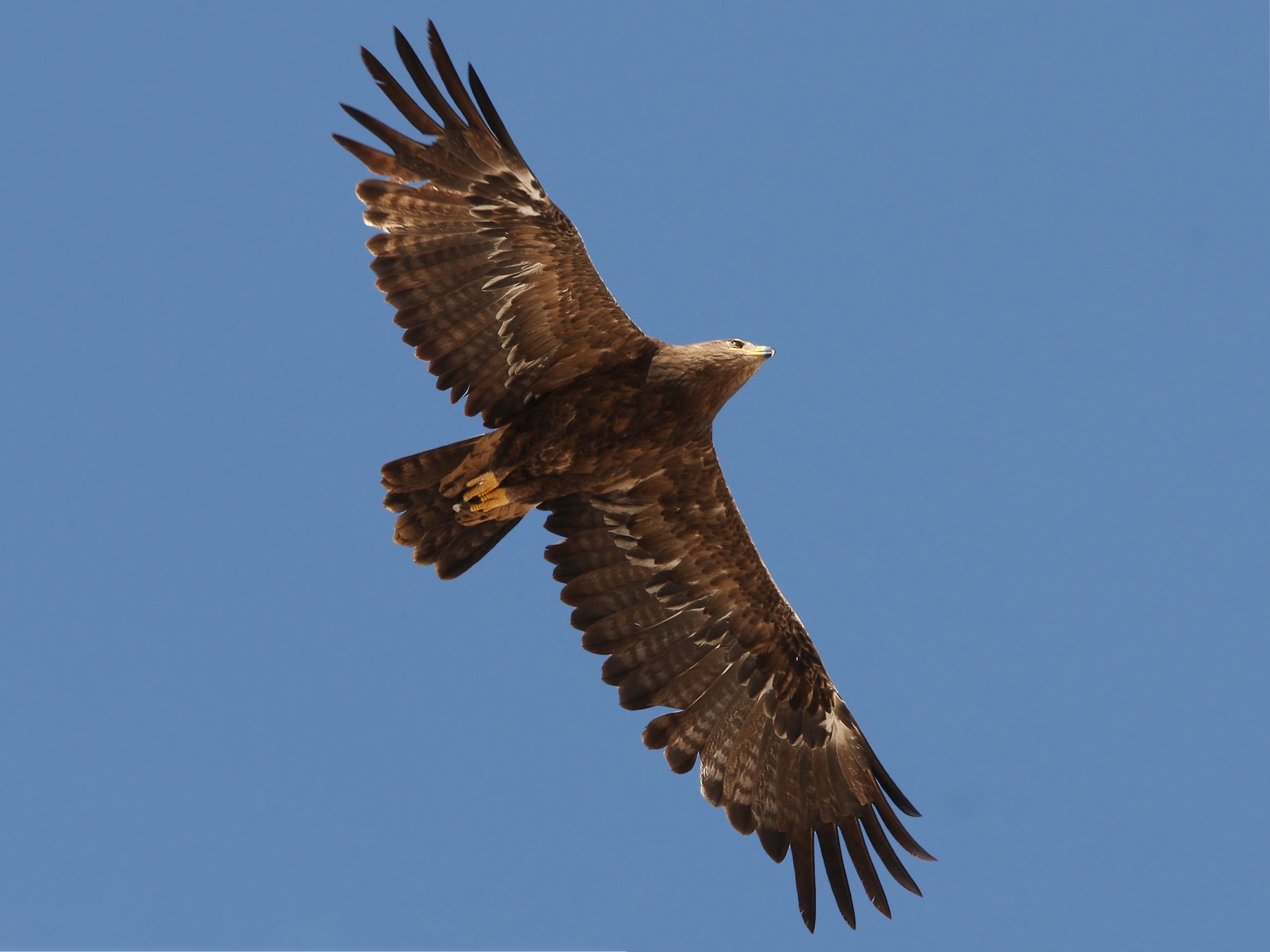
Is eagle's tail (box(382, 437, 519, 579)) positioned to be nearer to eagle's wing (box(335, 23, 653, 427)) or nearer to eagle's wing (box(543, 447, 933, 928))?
eagle's wing (box(335, 23, 653, 427))

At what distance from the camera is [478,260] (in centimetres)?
1205

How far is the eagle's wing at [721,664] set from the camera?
13195 millimetres

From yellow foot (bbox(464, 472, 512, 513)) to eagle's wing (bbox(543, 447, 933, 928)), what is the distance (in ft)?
3.42

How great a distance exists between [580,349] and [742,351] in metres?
1.22

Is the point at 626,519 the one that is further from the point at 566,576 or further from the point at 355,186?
the point at 355,186

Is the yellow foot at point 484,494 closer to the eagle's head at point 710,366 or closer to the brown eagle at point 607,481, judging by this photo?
the brown eagle at point 607,481

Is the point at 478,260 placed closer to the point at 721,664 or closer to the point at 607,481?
the point at 607,481

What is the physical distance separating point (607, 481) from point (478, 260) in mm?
2129

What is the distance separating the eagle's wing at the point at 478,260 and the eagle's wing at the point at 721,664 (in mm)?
1376

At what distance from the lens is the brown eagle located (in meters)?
11.9

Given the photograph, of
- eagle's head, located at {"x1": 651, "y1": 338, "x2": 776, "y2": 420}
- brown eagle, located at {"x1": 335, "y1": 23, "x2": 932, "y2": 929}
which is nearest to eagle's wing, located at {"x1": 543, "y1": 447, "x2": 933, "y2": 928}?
brown eagle, located at {"x1": 335, "y1": 23, "x2": 932, "y2": 929}

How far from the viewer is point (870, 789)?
13328 mm

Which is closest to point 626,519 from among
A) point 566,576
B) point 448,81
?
point 566,576

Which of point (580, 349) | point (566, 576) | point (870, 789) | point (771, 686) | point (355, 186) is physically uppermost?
point (355, 186)
